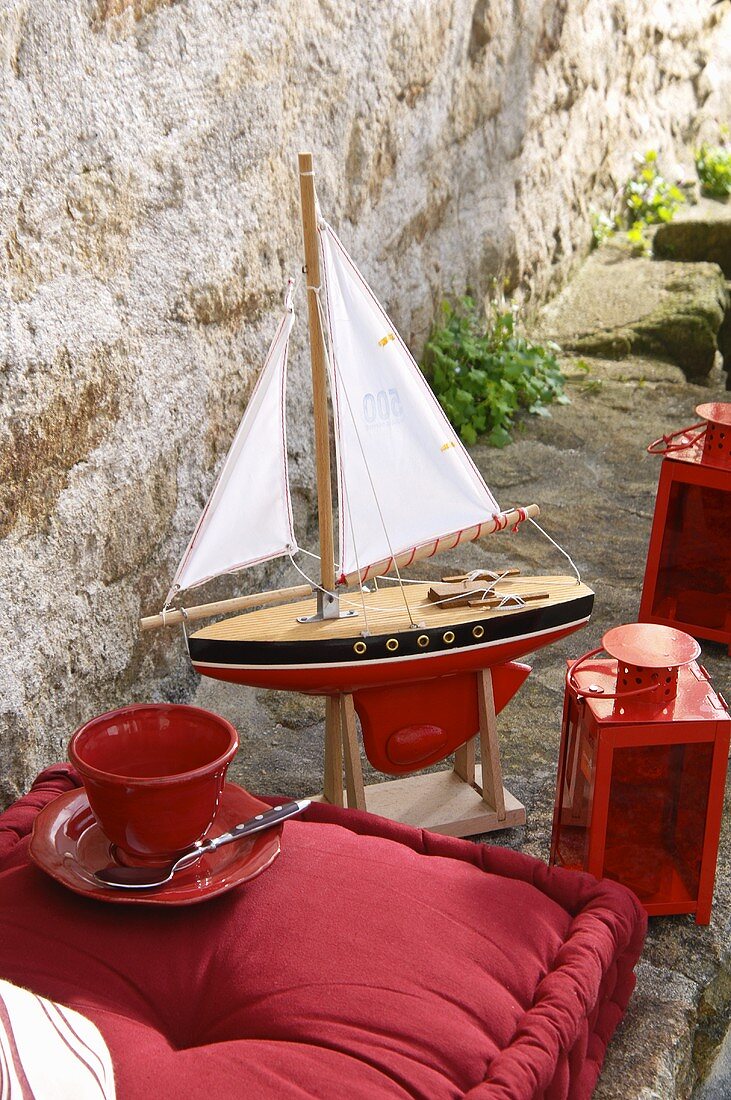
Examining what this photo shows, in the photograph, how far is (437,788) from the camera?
6.66 ft

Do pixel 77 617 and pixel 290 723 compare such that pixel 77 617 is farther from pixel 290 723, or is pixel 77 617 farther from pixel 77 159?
pixel 77 159

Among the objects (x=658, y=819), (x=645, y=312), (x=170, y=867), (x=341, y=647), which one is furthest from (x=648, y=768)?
(x=645, y=312)

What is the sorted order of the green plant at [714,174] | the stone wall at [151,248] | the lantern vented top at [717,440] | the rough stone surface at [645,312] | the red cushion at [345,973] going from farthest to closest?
the green plant at [714,174] → the rough stone surface at [645,312] → the lantern vented top at [717,440] → the stone wall at [151,248] → the red cushion at [345,973]

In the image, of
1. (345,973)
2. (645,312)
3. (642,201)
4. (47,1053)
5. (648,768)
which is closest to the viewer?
(47,1053)

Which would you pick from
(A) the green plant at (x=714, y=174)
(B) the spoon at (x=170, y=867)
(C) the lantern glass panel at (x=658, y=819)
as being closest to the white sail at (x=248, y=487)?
(B) the spoon at (x=170, y=867)

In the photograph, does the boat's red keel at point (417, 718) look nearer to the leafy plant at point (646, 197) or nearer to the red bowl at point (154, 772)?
the red bowl at point (154, 772)

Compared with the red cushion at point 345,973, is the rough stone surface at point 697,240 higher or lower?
higher

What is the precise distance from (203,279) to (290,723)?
0.91 meters

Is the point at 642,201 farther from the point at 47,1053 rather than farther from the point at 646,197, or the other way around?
the point at 47,1053

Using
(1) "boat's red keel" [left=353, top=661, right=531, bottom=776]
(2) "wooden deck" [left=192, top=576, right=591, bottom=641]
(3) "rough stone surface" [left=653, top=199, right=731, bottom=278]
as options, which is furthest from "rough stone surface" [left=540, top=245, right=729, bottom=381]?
(1) "boat's red keel" [left=353, top=661, right=531, bottom=776]

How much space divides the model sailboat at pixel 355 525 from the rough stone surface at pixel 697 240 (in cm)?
347

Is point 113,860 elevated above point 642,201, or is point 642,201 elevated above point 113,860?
point 642,201

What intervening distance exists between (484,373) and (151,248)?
174cm

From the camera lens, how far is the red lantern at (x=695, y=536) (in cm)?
242
